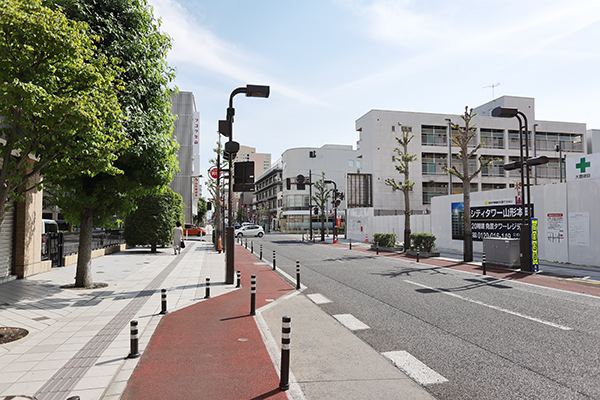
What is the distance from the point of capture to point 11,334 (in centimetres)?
674

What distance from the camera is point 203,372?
5.09 metres

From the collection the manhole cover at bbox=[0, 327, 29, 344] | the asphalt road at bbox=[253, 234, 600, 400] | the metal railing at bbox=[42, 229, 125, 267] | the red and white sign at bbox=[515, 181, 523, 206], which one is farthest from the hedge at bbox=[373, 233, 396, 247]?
the manhole cover at bbox=[0, 327, 29, 344]

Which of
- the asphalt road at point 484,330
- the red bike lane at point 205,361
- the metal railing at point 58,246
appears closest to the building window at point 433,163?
the asphalt road at point 484,330

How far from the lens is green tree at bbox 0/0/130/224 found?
6234 mm

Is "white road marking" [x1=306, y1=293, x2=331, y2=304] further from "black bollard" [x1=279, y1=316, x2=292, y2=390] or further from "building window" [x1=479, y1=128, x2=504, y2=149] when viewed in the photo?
"building window" [x1=479, y1=128, x2=504, y2=149]

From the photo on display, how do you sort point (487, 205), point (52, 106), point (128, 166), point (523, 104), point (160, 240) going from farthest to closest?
point (523, 104) → point (160, 240) → point (487, 205) → point (128, 166) → point (52, 106)

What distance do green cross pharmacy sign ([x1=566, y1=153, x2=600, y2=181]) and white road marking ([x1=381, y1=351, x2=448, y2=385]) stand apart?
17467mm

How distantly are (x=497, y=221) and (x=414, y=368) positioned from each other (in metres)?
19.6

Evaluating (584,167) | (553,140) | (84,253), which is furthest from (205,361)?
(553,140)

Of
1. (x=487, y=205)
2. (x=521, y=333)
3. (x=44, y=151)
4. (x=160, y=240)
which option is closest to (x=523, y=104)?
(x=487, y=205)

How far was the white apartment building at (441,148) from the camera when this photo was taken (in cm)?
5262

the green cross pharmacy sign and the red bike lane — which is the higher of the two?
the green cross pharmacy sign

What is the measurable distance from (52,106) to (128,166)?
5.61 meters

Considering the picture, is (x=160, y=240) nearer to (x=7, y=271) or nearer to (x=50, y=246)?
(x=50, y=246)
